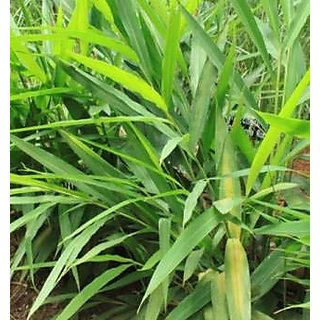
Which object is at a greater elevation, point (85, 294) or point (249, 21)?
point (249, 21)

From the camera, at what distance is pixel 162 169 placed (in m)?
1.12

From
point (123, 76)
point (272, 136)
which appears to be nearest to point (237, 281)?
point (272, 136)

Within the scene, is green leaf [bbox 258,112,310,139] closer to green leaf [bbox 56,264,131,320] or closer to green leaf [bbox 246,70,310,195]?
green leaf [bbox 246,70,310,195]

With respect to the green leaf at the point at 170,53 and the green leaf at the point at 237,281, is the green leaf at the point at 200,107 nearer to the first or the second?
the green leaf at the point at 170,53

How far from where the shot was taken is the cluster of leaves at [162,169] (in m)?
1.02

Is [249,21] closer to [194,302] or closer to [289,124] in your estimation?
[289,124]

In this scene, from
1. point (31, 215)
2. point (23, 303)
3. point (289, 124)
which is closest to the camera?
point (289, 124)

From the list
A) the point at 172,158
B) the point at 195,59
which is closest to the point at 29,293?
the point at 172,158

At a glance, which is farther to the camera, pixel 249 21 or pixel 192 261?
pixel 249 21

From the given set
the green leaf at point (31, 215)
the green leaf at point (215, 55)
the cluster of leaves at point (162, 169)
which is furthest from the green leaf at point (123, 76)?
the green leaf at point (31, 215)

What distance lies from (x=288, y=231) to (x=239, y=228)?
9 cm

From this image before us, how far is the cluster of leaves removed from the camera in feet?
3.34
